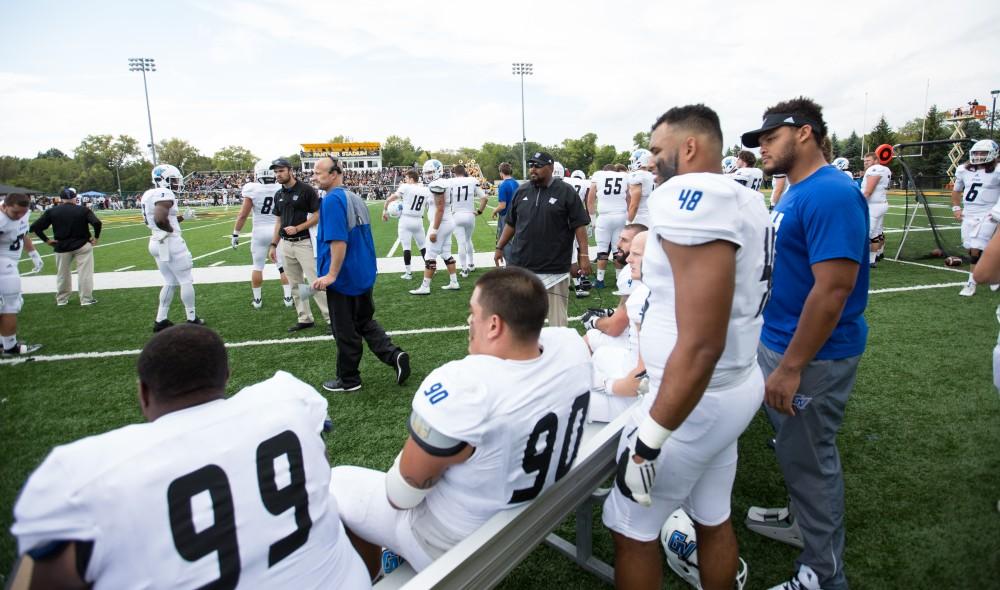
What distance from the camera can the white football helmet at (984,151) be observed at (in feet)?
27.1

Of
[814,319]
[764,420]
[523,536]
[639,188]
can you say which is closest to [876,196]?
[639,188]

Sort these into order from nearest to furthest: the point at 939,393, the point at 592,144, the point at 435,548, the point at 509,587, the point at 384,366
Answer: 1. the point at 435,548
2. the point at 509,587
3. the point at 939,393
4. the point at 384,366
5. the point at 592,144

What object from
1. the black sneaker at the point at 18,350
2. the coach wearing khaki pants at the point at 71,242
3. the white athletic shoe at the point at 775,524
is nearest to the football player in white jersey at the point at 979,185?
the white athletic shoe at the point at 775,524

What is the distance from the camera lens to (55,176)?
8044cm

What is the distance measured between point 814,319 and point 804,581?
1.22 m

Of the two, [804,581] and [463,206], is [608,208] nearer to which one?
[463,206]

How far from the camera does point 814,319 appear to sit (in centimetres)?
214

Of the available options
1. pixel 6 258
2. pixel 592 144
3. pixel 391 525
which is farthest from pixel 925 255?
pixel 592 144

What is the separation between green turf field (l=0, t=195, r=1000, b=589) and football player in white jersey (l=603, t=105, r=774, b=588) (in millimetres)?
816

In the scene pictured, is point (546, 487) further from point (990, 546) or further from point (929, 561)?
point (990, 546)

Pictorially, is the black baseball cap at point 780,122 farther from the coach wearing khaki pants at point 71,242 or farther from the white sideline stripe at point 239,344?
the coach wearing khaki pants at point 71,242

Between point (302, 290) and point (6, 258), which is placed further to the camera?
point (302, 290)

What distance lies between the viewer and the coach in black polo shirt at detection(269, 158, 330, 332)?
6.74 meters

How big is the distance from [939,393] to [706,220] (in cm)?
445
